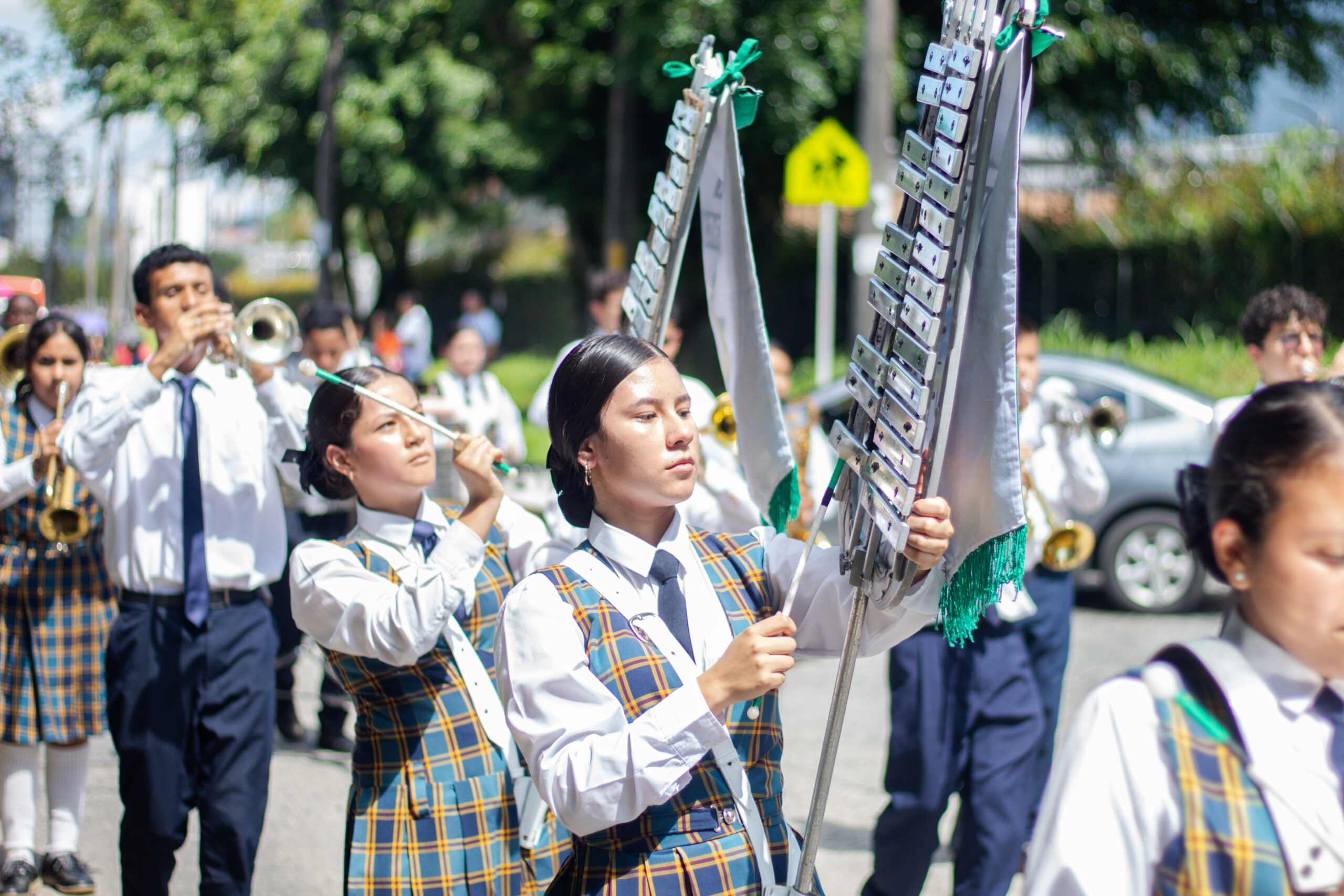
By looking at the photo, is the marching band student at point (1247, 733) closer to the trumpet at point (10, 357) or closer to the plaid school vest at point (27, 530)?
the plaid school vest at point (27, 530)

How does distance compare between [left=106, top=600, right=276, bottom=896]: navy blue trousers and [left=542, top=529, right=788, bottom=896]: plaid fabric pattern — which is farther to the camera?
[left=106, top=600, right=276, bottom=896]: navy blue trousers

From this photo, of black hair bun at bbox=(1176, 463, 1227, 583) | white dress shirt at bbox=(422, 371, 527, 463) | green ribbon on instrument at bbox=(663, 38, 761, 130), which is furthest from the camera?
white dress shirt at bbox=(422, 371, 527, 463)

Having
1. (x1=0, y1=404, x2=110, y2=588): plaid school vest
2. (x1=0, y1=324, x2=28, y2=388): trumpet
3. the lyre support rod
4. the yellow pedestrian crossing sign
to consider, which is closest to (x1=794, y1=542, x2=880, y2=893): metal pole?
the lyre support rod

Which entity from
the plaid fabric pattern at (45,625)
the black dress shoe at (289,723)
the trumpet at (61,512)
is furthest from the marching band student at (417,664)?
the black dress shoe at (289,723)

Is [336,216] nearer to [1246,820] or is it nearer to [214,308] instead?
[214,308]

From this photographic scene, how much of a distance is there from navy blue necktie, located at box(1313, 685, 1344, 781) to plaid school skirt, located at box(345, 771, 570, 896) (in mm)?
1804

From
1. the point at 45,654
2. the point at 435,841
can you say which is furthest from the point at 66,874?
the point at 435,841

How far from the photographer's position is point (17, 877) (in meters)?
4.54

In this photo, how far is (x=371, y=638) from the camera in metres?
2.74

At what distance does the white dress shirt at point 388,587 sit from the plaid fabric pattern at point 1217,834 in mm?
1581

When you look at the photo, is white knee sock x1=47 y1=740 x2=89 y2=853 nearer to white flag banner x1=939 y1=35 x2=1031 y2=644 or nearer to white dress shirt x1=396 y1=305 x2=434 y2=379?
white flag banner x1=939 y1=35 x2=1031 y2=644

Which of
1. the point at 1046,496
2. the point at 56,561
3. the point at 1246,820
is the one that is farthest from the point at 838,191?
the point at 1246,820

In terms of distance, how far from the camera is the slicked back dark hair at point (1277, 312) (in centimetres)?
441

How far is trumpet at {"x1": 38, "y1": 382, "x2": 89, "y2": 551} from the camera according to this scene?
4637mm
